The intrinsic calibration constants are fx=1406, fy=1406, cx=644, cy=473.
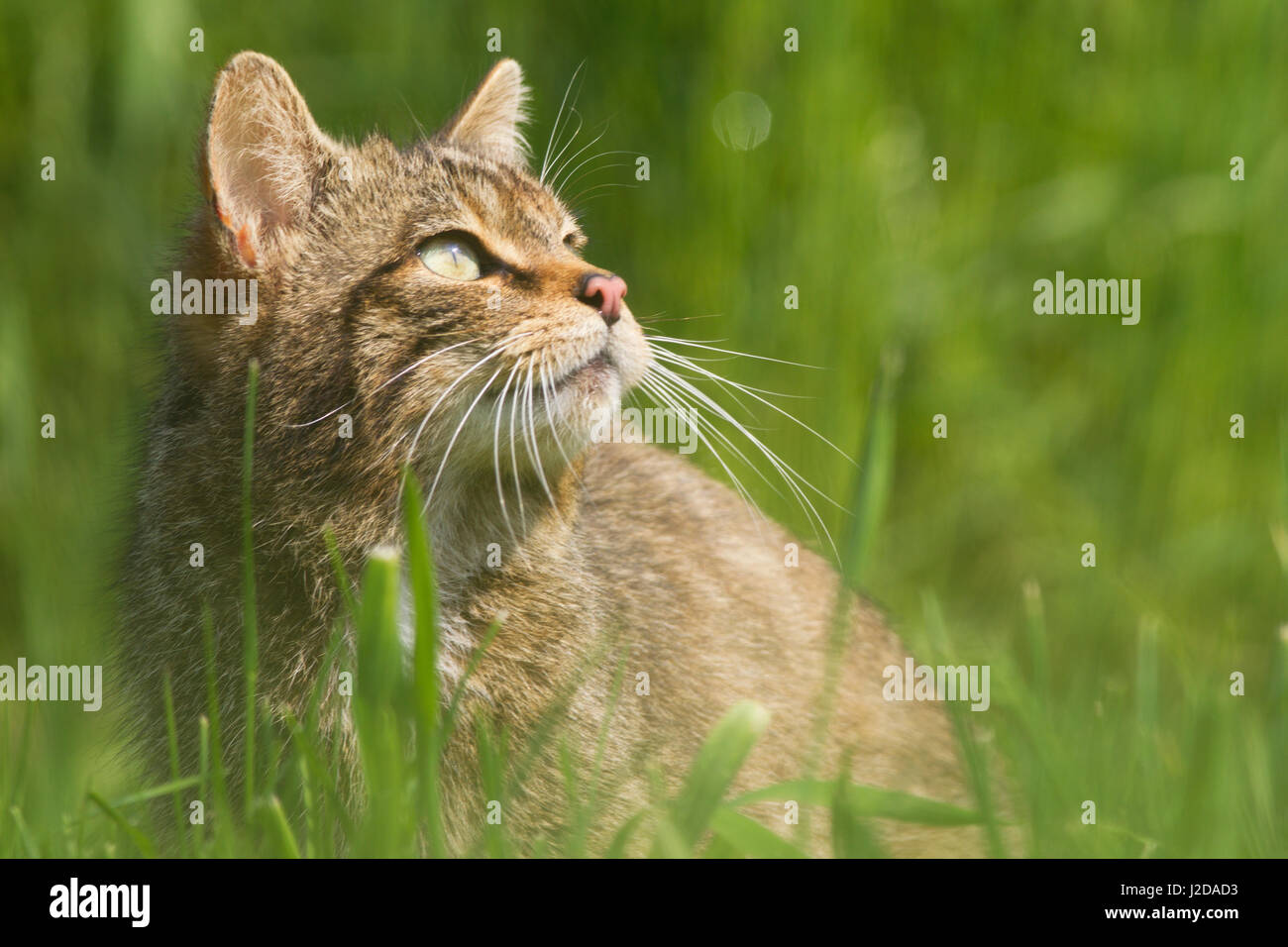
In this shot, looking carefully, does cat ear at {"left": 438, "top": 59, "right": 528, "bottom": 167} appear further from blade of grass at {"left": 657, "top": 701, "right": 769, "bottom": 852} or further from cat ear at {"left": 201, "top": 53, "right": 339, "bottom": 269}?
blade of grass at {"left": 657, "top": 701, "right": 769, "bottom": 852}

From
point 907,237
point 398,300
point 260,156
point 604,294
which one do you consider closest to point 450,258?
point 398,300

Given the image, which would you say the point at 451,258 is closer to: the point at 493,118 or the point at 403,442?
the point at 403,442

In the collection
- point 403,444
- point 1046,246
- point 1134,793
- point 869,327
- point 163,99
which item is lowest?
point 1134,793

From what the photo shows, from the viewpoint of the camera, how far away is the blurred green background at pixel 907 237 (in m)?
5.54

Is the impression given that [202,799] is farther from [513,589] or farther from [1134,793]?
[1134,793]

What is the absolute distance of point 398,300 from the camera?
10.0 ft

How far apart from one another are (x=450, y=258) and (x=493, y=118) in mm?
1054

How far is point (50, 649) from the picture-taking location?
15.8ft

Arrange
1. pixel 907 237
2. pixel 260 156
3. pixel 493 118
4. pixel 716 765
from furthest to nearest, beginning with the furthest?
pixel 907 237 < pixel 493 118 < pixel 260 156 < pixel 716 765

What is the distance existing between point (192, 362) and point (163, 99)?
2948 millimetres

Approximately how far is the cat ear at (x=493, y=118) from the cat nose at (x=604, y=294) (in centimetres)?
96

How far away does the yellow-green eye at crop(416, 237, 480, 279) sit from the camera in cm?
313

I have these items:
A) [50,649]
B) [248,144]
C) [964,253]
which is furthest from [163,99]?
[964,253]

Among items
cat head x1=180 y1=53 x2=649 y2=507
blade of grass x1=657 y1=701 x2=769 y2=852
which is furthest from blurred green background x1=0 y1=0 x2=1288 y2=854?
blade of grass x1=657 y1=701 x2=769 y2=852
